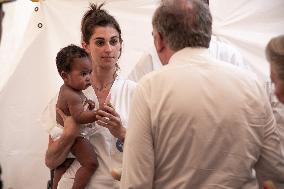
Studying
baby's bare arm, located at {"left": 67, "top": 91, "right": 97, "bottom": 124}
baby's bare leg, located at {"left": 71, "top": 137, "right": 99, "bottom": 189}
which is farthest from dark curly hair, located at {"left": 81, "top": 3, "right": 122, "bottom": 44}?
baby's bare leg, located at {"left": 71, "top": 137, "right": 99, "bottom": 189}

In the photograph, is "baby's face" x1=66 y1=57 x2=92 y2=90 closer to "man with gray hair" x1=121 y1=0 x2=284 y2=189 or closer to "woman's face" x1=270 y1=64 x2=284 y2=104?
"man with gray hair" x1=121 y1=0 x2=284 y2=189

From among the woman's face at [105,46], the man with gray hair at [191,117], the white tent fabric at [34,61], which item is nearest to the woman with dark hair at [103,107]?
the woman's face at [105,46]

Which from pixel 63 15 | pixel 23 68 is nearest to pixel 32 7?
pixel 63 15

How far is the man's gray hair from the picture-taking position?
139 cm

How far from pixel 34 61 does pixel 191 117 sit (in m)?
1.91

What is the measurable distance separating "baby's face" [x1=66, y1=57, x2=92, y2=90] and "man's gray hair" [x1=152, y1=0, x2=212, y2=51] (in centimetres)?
67

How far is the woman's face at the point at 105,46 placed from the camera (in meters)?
2.02

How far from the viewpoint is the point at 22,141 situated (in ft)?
9.90

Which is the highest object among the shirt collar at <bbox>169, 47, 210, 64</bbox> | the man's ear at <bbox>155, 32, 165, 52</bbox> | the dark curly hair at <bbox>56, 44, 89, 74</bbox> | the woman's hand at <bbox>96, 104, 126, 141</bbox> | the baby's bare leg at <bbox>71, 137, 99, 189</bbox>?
the man's ear at <bbox>155, 32, 165, 52</bbox>

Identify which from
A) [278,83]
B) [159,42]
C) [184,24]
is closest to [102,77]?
[159,42]

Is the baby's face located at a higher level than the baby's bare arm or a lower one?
higher

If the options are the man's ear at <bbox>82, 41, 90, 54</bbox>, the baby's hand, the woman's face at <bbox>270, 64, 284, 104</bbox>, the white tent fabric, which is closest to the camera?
the woman's face at <bbox>270, 64, 284, 104</bbox>

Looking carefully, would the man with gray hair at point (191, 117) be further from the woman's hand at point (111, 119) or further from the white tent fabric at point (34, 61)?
the white tent fabric at point (34, 61)

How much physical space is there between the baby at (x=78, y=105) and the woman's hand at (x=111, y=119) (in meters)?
0.07
